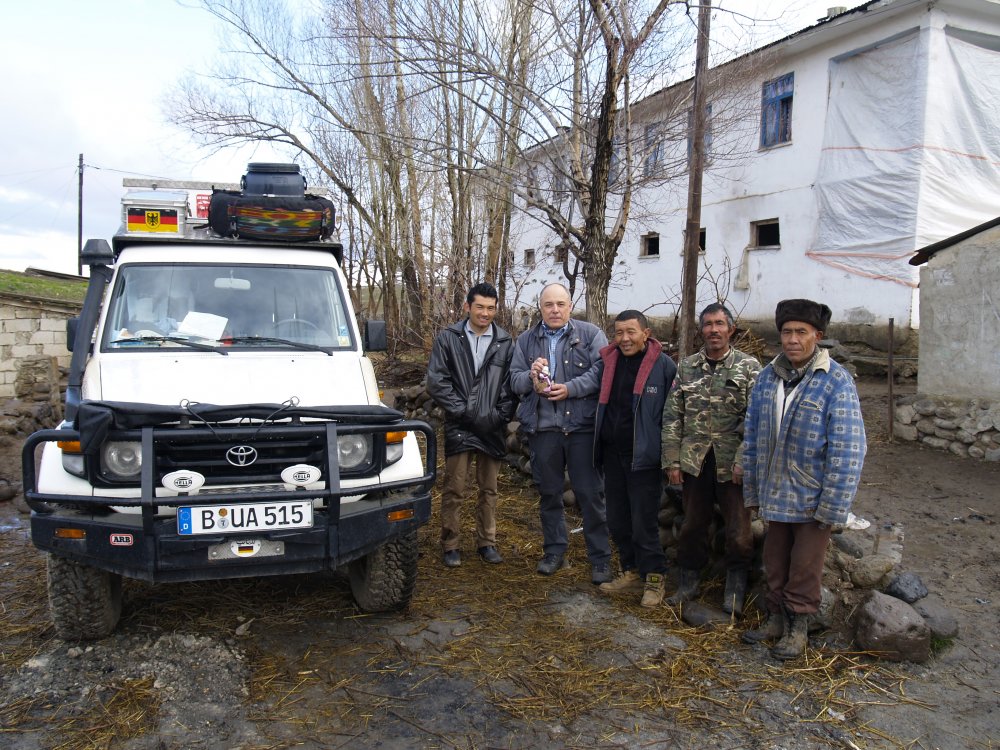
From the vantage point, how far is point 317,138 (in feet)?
52.0

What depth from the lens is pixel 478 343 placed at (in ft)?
16.7

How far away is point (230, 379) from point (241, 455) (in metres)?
0.60

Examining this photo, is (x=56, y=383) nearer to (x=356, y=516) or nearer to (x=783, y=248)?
(x=356, y=516)

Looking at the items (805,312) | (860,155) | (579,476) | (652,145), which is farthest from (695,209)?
(860,155)

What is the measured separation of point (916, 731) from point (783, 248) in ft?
42.0

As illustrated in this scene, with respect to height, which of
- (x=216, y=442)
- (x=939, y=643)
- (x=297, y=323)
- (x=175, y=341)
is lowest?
(x=939, y=643)

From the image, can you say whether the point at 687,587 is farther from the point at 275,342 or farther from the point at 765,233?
the point at 765,233

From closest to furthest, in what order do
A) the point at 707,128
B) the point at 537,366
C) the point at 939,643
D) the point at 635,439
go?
the point at 939,643 < the point at 635,439 < the point at 537,366 < the point at 707,128

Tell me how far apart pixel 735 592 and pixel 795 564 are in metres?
0.64

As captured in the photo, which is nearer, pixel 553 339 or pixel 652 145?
pixel 553 339

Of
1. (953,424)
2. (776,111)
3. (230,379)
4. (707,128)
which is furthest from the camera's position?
(776,111)

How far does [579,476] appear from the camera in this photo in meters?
4.78

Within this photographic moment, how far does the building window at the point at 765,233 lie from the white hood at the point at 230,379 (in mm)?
12913

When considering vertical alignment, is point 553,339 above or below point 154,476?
above
